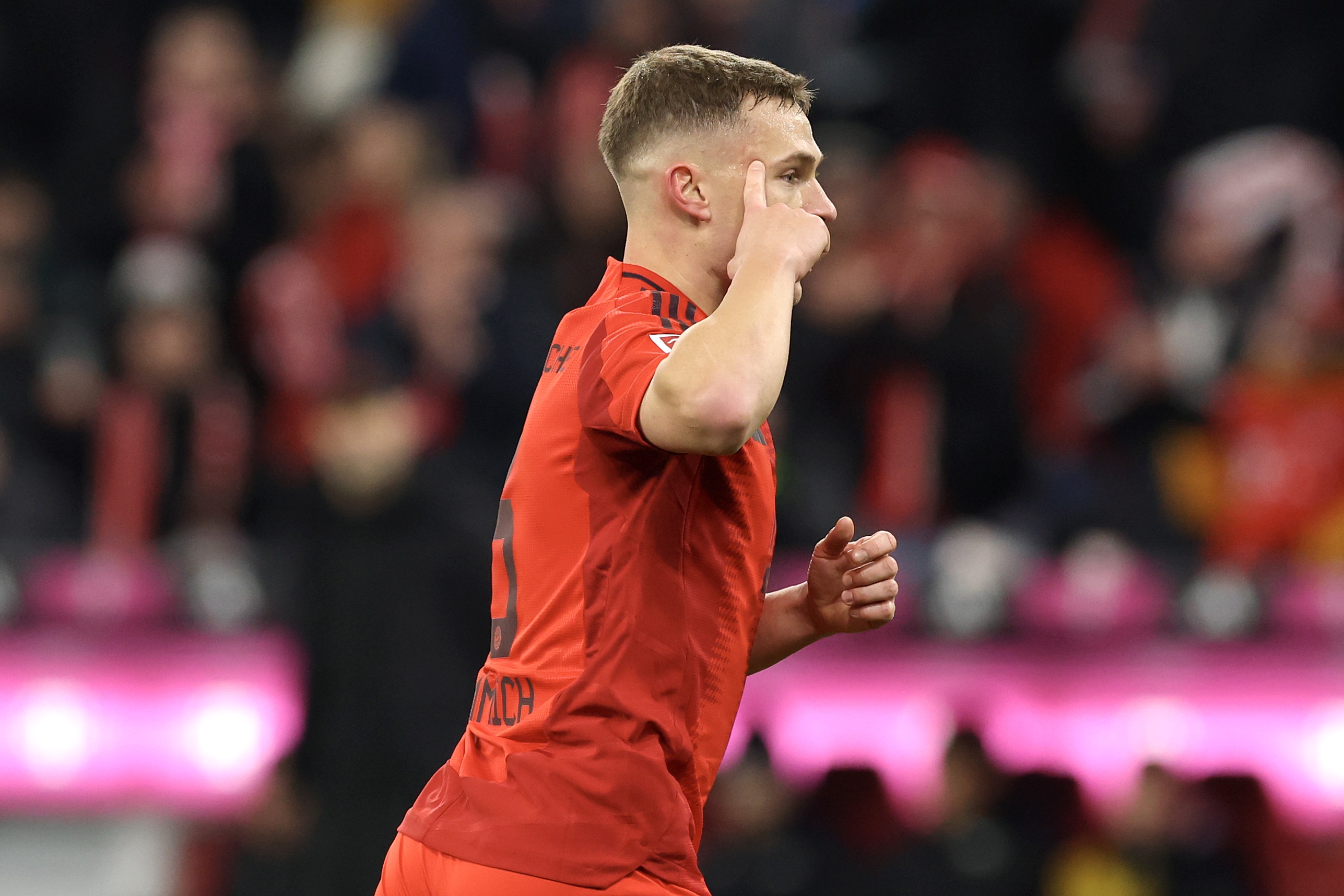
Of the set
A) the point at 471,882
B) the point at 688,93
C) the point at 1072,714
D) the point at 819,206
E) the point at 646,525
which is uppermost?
the point at 688,93

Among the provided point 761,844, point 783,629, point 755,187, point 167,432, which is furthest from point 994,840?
point 755,187

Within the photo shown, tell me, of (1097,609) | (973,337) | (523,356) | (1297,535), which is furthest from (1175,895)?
(523,356)

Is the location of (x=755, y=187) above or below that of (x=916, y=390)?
above

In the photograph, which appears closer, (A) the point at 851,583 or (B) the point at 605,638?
(B) the point at 605,638

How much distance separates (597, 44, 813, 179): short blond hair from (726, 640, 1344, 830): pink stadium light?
3.65 meters

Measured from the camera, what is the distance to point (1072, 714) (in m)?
6.45

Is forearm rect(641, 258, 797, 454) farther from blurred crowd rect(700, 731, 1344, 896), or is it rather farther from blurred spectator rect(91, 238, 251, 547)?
blurred spectator rect(91, 238, 251, 547)

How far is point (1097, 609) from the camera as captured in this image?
651 centimetres

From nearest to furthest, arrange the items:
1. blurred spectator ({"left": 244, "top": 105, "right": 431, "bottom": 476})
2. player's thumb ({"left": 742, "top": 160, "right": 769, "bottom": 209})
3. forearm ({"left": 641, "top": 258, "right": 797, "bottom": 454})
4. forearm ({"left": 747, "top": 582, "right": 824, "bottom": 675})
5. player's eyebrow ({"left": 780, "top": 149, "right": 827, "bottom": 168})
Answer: forearm ({"left": 641, "top": 258, "right": 797, "bottom": 454}), player's thumb ({"left": 742, "top": 160, "right": 769, "bottom": 209}), player's eyebrow ({"left": 780, "top": 149, "right": 827, "bottom": 168}), forearm ({"left": 747, "top": 582, "right": 824, "bottom": 675}), blurred spectator ({"left": 244, "top": 105, "right": 431, "bottom": 476})

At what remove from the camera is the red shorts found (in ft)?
8.67

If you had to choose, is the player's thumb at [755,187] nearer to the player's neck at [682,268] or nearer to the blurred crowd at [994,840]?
the player's neck at [682,268]

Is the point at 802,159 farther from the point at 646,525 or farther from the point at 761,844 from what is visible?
the point at 761,844

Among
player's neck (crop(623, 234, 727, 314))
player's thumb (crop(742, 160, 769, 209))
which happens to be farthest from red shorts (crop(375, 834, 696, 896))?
A: player's thumb (crop(742, 160, 769, 209))

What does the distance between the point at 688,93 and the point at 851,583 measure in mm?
930
